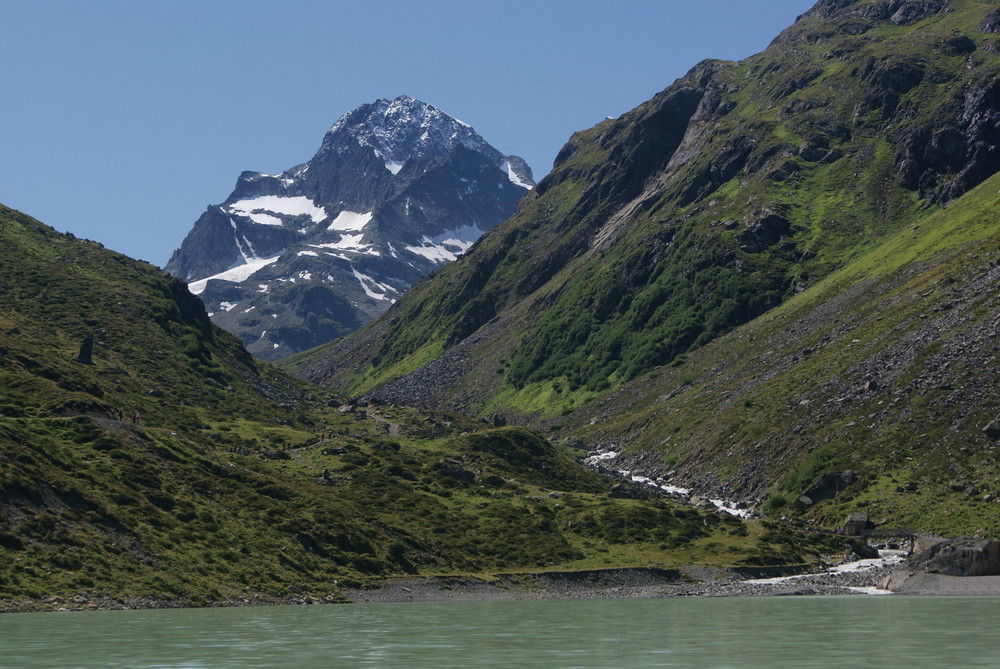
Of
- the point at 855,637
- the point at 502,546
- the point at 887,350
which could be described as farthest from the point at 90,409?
the point at 887,350

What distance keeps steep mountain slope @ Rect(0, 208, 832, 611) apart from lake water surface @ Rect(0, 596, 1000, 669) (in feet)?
28.6

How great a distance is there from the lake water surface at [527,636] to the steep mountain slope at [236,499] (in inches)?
343

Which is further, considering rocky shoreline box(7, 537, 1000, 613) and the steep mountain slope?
rocky shoreline box(7, 537, 1000, 613)

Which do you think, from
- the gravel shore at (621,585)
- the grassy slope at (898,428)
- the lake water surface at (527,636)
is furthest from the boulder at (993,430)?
the lake water surface at (527,636)

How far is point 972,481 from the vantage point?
5600 inches

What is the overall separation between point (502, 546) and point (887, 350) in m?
92.1

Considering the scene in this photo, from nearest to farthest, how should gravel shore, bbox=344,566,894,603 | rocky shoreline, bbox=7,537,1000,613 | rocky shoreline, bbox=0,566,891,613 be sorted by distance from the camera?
rocky shoreline, bbox=7,537,1000,613, rocky shoreline, bbox=0,566,891,613, gravel shore, bbox=344,566,894,603

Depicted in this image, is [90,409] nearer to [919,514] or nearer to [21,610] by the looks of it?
[21,610]

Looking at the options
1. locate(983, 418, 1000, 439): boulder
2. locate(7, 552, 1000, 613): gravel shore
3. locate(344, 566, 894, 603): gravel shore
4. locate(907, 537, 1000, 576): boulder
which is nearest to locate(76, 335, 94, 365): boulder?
locate(7, 552, 1000, 613): gravel shore

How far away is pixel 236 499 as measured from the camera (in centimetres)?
11344

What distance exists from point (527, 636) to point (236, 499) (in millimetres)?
57429

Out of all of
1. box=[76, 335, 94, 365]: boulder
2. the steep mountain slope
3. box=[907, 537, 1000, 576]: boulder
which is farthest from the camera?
box=[76, 335, 94, 365]: boulder

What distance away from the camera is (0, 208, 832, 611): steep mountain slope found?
89.3 metres

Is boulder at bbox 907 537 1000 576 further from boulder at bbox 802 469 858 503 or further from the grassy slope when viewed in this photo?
boulder at bbox 802 469 858 503
